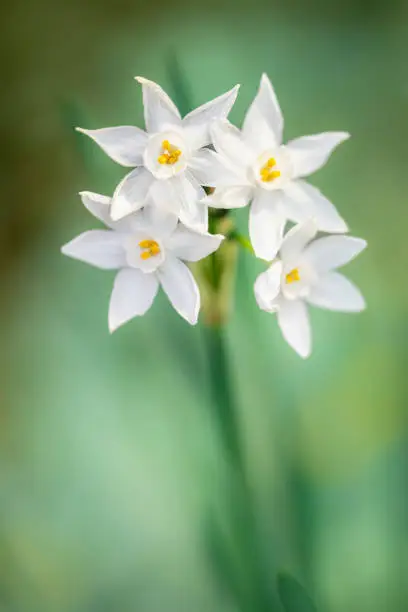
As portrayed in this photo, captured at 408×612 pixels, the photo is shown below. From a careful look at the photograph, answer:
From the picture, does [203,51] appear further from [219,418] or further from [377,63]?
[219,418]

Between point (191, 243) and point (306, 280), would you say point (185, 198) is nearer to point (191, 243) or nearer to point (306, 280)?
point (191, 243)

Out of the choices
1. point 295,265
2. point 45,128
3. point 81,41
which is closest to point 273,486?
point 295,265

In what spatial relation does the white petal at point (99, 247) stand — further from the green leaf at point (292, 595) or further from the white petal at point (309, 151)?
the green leaf at point (292, 595)

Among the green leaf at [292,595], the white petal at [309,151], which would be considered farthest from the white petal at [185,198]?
the green leaf at [292,595]

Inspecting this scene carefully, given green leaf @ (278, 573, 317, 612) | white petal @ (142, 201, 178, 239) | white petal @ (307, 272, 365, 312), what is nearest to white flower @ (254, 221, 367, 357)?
white petal @ (307, 272, 365, 312)

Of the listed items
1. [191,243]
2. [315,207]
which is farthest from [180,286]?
[315,207]

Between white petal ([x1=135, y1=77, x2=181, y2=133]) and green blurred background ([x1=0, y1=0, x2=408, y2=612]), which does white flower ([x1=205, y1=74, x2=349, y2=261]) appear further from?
green blurred background ([x1=0, y1=0, x2=408, y2=612])

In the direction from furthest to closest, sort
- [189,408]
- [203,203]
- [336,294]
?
[189,408], [336,294], [203,203]
